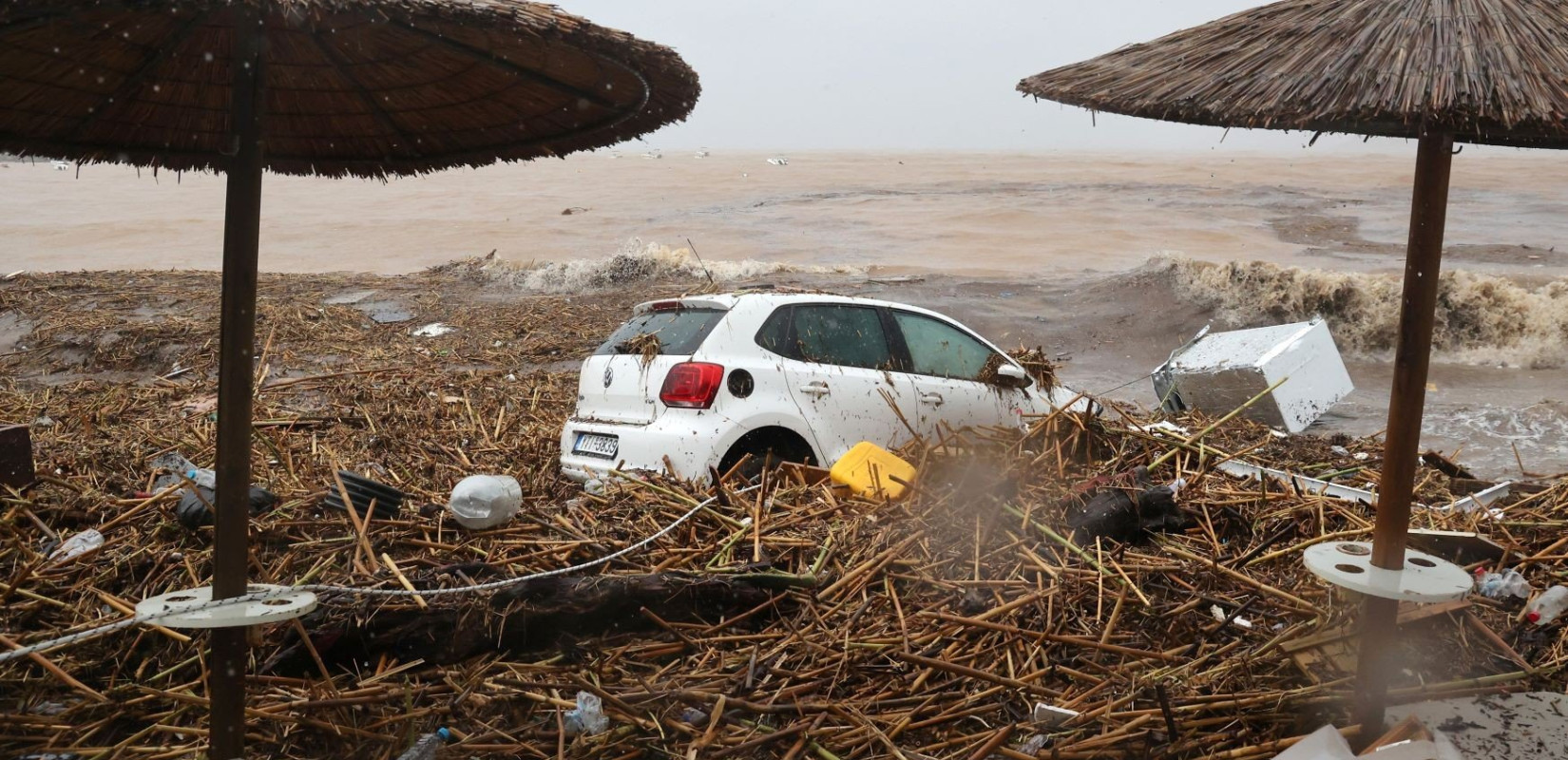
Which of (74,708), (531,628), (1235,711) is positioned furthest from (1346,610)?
(74,708)

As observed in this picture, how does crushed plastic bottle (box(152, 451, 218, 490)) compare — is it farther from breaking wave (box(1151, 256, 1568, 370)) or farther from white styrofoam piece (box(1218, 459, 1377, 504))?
breaking wave (box(1151, 256, 1568, 370))

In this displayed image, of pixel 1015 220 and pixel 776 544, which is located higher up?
pixel 1015 220

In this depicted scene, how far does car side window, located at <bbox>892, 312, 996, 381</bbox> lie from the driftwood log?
3.17 m

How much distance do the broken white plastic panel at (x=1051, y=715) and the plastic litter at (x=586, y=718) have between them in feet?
5.18

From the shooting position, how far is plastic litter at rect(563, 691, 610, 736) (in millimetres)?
3992

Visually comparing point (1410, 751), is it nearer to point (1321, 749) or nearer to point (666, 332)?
point (1321, 749)

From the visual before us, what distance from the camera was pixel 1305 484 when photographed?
6.65 metres

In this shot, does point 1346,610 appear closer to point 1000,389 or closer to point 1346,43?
point 1346,43

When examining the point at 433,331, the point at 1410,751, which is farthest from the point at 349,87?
the point at 433,331

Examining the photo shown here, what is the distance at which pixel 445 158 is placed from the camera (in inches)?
172

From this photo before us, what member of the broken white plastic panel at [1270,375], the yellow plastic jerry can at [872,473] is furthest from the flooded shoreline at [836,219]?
the yellow plastic jerry can at [872,473]

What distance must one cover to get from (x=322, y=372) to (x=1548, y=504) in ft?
39.6

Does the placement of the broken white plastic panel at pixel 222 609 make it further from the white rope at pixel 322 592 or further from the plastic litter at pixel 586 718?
the plastic litter at pixel 586 718

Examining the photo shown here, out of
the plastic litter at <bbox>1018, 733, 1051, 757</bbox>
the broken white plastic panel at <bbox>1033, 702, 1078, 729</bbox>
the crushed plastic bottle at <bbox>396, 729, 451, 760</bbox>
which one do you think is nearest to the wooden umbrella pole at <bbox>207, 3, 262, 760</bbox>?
the crushed plastic bottle at <bbox>396, 729, 451, 760</bbox>
